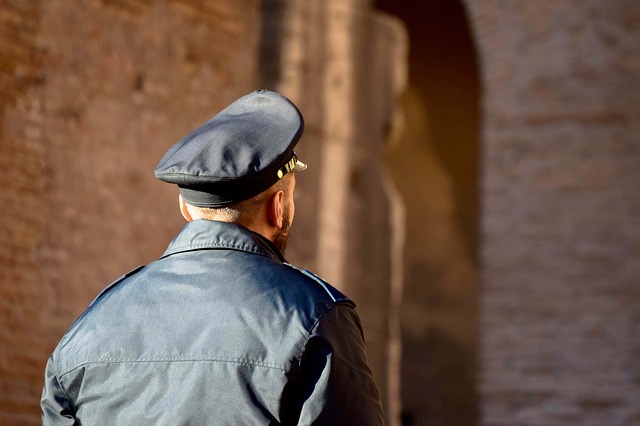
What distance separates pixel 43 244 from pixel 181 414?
4.58 m

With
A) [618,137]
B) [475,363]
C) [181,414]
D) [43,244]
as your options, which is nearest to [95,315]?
[181,414]

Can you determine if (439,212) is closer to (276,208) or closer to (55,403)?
(276,208)

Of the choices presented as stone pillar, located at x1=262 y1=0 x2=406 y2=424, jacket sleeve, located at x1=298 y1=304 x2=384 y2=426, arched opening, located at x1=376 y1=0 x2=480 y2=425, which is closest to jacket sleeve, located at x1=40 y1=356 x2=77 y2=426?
jacket sleeve, located at x1=298 y1=304 x2=384 y2=426

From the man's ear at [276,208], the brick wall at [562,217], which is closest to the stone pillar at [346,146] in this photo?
the brick wall at [562,217]

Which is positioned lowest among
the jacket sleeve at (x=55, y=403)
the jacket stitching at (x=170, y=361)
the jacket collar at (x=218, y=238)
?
the jacket sleeve at (x=55, y=403)

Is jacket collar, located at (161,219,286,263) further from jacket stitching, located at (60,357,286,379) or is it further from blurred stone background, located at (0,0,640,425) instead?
blurred stone background, located at (0,0,640,425)

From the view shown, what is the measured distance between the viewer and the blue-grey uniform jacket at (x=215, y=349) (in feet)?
6.05

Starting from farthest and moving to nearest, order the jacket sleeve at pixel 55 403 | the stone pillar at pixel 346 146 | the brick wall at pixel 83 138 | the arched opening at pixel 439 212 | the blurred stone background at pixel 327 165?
1. the arched opening at pixel 439 212
2. the stone pillar at pixel 346 146
3. the blurred stone background at pixel 327 165
4. the brick wall at pixel 83 138
5. the jacket sleeve at pixel 55 403

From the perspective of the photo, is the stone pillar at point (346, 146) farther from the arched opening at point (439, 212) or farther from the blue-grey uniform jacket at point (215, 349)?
the blue-grey uniform jacket at point (215, 349)

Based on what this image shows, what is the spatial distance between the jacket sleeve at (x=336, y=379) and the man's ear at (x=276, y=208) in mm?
243

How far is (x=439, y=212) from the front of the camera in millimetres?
11703

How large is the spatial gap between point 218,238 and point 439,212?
978cm

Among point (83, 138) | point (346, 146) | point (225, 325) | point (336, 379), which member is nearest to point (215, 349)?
point (225, 325)

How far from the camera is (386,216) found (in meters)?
8.53
